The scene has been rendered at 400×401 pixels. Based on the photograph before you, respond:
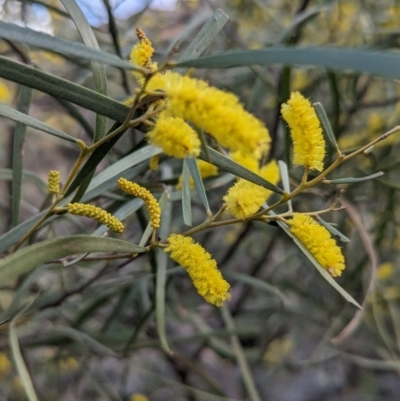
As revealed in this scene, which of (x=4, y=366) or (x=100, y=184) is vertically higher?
(x=100, y=184)

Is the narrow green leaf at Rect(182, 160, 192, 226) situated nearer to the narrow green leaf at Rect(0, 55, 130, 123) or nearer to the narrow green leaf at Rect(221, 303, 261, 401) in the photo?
the narrow green leaf at Rect(0, 55, 130, 123)

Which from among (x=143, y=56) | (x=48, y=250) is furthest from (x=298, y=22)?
(x=48, y=250)

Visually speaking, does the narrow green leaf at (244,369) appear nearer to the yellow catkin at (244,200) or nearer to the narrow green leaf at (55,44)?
the yellow catkin at (244,200)

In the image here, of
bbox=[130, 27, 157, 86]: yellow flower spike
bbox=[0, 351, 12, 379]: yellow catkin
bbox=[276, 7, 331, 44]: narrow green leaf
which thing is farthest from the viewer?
bbox=[0, 351, 12, 379]: yellow catkin

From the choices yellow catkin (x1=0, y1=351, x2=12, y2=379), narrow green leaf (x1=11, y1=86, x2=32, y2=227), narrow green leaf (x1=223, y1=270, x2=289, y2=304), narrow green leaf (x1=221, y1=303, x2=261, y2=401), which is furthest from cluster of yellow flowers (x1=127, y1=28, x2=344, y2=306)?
yellow catkin (x1=0, y1=351, x2=12, y2=379)

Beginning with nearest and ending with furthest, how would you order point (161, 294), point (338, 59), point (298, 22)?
point (338, 59)
point (161, 294)
point (298, 22)

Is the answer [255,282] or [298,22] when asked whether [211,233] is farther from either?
[298,22]
